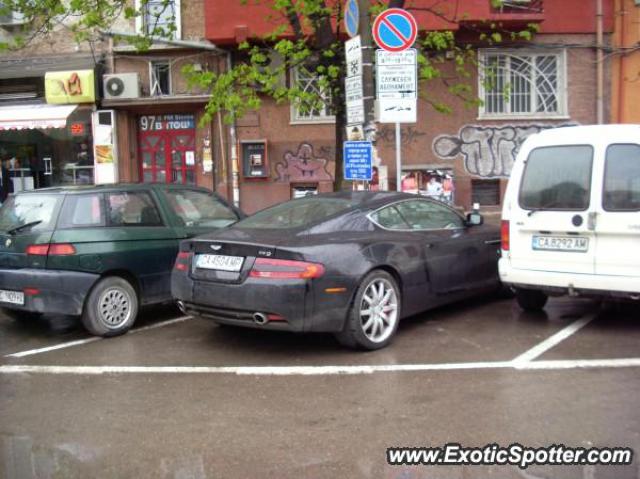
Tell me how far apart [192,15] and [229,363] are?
39.7 feet

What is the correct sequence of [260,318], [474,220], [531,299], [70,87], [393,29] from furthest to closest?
[70,87] < [393,29] < [474,220] < [531,299] < [260,318]

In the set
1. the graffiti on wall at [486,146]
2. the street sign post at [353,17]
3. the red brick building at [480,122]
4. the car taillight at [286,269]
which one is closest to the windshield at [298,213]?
the car taillight at [286,269]

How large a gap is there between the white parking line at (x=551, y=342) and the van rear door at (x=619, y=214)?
2.21 feet

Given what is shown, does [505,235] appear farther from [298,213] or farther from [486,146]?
[486,146]

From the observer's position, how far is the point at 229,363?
5.59 metres

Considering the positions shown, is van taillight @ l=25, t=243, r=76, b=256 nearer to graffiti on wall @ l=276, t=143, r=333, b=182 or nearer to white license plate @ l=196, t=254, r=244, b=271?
white license plate @ l=196, t=254, r=244, b=271

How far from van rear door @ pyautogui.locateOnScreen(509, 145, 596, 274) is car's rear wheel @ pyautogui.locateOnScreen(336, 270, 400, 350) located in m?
1.44

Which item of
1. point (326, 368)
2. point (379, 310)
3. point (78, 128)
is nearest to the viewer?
point (326, 368)

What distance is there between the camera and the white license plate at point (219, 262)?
5.59m

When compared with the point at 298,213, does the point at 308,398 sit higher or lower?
lower

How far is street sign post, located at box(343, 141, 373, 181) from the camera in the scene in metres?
8.40

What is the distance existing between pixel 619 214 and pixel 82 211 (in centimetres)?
501

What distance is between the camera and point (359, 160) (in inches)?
333

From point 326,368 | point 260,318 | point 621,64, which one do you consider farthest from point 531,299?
point 621,64
